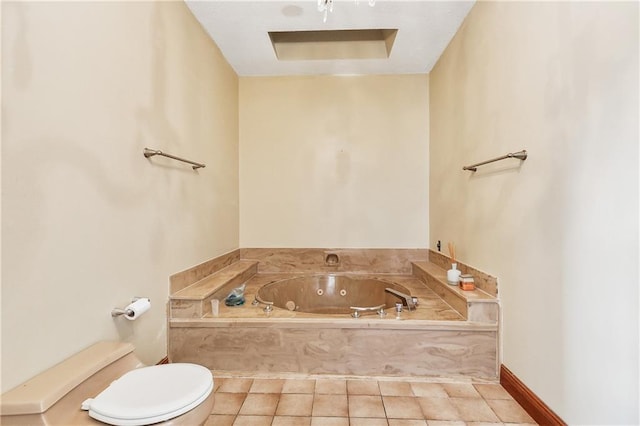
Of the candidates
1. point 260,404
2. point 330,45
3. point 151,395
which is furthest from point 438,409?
point 330,45

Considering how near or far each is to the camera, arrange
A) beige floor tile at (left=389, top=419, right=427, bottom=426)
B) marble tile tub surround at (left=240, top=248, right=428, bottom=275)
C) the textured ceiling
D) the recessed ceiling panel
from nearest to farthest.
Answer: beige floor tile at (left=389, top=419, right=427, bottom=426)
the textured ceiling
the recessed ceiling panel
marble tile tub surround at (left=240, top=248, right=428, bottom=275)

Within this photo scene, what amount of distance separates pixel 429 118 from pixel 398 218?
1.06 metres

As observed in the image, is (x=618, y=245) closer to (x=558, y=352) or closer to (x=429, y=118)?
(x=558, y=352)

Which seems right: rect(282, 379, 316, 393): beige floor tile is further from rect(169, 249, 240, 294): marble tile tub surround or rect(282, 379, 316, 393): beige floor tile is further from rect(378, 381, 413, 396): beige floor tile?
rect(169, 249, 240, 294): marble tile tub surround

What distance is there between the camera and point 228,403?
1.69m

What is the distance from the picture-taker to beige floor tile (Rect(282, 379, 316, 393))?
1796 millimetres

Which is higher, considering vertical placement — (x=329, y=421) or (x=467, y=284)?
(x=467, y=284)

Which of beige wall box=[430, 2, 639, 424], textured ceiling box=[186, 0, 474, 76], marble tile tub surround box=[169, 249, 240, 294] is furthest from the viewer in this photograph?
textured ceiling box=[186, 0, 474, 76]

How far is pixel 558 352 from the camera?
1.35 metres

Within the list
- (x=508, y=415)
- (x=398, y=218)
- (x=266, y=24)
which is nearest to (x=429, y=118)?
(x=398, y=218)

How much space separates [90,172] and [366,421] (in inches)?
67.7

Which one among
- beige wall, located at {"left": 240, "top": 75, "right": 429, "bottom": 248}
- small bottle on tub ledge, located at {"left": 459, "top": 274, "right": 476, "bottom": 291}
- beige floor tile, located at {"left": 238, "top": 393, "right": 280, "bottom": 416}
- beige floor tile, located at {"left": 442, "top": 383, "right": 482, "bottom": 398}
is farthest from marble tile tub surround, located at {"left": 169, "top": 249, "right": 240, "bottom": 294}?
small bottle on tub ledge, located at {"left": 459, "top": 274, "right": 476, "bottom": 291}

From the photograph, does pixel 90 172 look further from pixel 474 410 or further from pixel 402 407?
pixel 474 410

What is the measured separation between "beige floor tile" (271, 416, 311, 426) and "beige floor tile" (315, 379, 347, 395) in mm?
251
